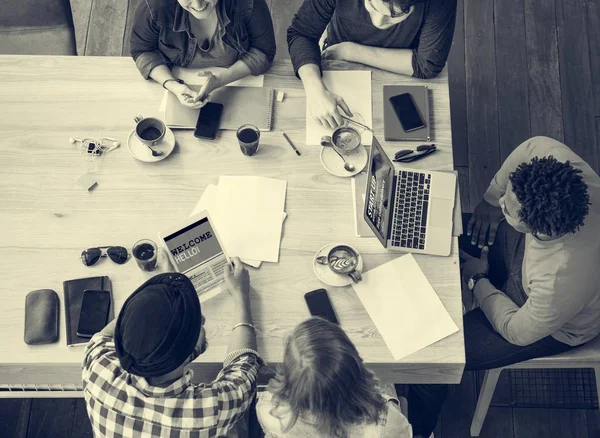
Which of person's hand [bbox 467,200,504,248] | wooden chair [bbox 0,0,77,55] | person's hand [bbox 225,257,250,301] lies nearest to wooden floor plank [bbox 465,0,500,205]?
person's hand [bbox 467,200,504,248]

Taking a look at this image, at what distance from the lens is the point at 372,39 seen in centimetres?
229

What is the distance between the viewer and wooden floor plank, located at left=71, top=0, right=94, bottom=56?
3197 millimetres

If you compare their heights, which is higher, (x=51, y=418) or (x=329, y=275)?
(x=329, y=275)

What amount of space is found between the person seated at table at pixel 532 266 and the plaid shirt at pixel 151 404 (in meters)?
0.89

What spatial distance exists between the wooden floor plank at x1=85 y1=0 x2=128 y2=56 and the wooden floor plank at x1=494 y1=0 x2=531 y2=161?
6.19ft

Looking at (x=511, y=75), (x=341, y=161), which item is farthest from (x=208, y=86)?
(x=511, y=75)

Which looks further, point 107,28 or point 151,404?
point 107,28

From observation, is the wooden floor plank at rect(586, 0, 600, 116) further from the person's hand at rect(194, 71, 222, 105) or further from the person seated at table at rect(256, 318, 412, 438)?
the person seated at table at rect(256, 318, 412, 438)

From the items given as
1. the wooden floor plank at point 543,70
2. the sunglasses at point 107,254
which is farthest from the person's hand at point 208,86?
the wooden floor plank at point 543,70

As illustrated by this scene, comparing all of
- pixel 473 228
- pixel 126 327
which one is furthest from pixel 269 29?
pixel 126 327

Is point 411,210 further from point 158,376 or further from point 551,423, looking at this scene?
point 551,423

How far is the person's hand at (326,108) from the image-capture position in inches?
79.7

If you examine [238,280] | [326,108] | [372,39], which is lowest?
[238,280]

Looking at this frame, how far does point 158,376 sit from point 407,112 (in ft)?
3.70
